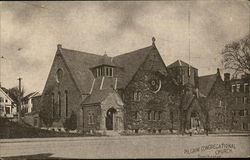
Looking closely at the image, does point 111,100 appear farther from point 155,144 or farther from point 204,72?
point 204,72

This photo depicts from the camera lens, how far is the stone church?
132 inches

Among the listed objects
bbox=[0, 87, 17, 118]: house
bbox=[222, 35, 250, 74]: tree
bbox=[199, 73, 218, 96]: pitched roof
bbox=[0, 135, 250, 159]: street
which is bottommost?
bbox=[0, 135, 250, 159]: street

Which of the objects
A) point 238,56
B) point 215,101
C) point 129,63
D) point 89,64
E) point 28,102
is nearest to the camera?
point 28,102

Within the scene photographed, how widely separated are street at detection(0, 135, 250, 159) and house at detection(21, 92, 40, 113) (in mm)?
242

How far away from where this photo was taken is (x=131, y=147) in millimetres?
3438

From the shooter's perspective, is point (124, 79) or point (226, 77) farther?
point (226, 77)

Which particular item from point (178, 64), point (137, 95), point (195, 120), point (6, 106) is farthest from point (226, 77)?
point (6, 106)

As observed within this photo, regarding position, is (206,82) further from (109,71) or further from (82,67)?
(82,67)

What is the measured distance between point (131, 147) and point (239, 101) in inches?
58.1

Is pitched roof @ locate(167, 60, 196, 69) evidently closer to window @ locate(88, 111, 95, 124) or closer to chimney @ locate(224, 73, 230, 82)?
chimney @ locate(224, 73, 230, 82)

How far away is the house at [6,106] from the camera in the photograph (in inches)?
117

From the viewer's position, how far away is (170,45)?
12.3ft

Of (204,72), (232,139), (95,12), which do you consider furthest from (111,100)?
(232,139)

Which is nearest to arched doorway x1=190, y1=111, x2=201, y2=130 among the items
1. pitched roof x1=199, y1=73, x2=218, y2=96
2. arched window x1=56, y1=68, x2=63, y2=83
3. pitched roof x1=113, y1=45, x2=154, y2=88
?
pitched roof x1=199, y1=73, x2=218, y2=96
